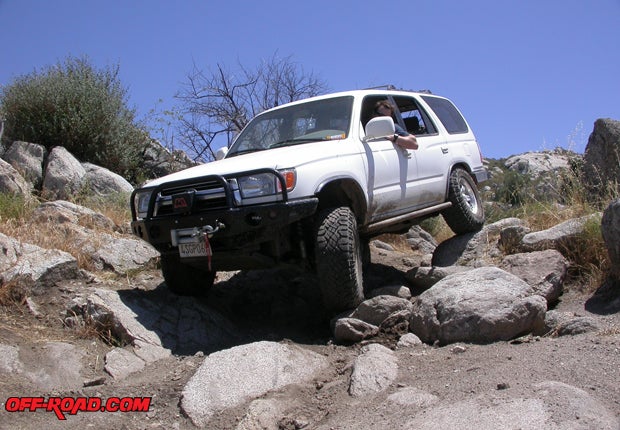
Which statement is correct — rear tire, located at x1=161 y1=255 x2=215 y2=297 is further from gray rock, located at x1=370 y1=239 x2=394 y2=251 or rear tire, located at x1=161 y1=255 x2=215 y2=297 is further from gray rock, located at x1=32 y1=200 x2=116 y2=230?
gray rock, located at x1=370 y1=239 x2=394 y2=251

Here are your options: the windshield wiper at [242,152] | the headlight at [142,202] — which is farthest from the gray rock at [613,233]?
the headlight at [142,202]

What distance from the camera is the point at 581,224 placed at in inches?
249

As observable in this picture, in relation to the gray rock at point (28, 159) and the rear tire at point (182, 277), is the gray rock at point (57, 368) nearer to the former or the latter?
the rear tire at point (182, 277)

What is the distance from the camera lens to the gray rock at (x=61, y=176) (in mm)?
8961

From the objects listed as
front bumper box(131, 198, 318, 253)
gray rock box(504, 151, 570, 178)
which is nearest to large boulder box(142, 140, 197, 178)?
gray rock box(504, 151, 570, 178)

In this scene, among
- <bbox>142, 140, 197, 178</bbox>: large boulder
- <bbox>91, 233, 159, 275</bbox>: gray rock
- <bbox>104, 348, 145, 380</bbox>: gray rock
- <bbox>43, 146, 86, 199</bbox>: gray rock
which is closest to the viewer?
<bbox>104, 348, 145, 380</bbox>: gray rock

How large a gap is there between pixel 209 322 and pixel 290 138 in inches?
72.0

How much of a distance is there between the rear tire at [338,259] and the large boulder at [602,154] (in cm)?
456

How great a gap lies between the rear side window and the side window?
0.25 m

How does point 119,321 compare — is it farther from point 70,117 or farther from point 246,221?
point 70,117

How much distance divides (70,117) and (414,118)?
6.06m

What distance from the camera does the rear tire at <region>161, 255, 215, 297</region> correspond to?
5.68 m

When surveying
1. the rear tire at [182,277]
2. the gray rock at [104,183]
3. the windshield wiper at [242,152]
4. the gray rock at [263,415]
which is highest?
the windshield wiper at [242,152]

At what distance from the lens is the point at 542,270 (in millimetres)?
5777
